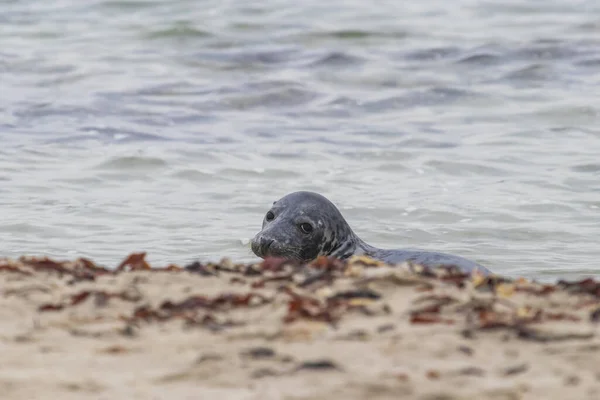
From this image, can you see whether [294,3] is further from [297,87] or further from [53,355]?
[53,355]

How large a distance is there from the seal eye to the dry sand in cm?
251

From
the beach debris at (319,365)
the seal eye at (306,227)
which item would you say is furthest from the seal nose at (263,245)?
the beach debris at (319,365)

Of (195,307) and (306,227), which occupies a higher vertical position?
(195,307)

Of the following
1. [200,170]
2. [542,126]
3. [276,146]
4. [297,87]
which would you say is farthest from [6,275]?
[297,87]

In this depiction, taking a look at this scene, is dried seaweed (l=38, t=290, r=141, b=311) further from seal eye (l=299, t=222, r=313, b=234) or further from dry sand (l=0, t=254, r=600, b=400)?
seal eye (l=299, t=222, r=313, b=234)

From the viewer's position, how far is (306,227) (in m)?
7.95

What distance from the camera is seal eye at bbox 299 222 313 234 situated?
26.0 feet

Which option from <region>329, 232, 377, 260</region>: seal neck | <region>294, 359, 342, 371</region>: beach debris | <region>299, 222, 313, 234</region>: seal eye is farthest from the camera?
<region>329, 232, 377, 260</region>: seal neck

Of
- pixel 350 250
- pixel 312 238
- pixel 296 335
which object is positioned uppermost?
pixel 296 335

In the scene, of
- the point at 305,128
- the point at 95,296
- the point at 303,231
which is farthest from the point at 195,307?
the point at 305,128

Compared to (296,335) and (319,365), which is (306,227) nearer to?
(296,335)

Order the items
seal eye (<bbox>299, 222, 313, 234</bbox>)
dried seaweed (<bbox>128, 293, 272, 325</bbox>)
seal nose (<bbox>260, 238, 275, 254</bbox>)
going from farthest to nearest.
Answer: seal eye (<bbox>299, 222, 313, 234</bbox>), seal nose (<bbox>260, 238, 275, 254</bbox>), dried seaweed (<bbox>128, 293, 272, 325</bbox>)

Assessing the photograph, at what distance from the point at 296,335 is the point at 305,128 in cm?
937

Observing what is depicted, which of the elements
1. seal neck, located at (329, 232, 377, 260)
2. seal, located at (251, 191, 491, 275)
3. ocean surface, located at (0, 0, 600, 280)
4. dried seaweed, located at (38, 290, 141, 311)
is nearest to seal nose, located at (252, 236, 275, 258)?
seal, located at (251, 191, 491, 275)
